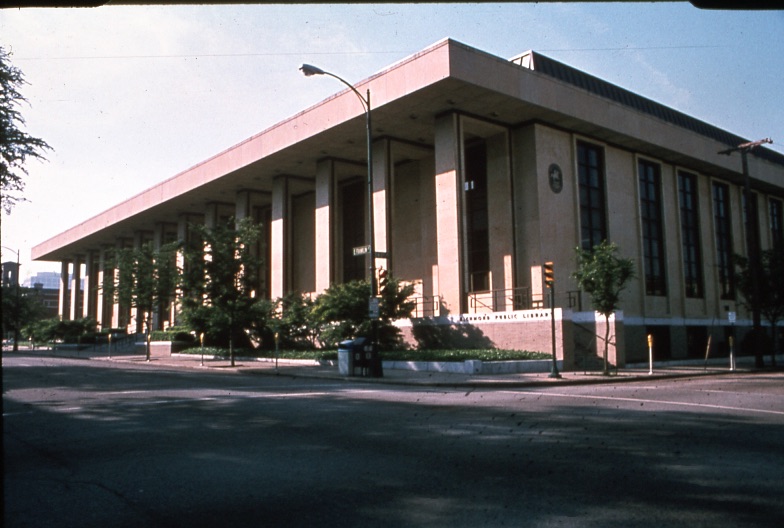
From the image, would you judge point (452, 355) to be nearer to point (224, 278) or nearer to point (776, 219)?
point (224, 278)

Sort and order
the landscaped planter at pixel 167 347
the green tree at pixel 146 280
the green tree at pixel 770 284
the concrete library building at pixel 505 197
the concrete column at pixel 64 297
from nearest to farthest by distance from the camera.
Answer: the concrete library building at pixel 505 197 → the green tree at pixel 770 284 → the green tree at pixel 146 280 → the landscaped planter at pixel 167 347 → the concrete column at pixel 64 297

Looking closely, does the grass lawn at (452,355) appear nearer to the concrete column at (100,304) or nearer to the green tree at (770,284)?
the green tree at (770,284)

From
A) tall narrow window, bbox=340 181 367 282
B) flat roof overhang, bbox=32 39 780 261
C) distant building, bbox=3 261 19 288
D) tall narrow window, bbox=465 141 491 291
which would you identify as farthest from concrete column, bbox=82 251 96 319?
tall narrow window, bbox=465 141 491 291

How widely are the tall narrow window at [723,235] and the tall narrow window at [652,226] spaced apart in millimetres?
7208

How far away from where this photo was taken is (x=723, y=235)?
46281 mm

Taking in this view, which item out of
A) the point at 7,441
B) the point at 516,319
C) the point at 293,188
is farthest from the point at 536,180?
the point at 7,441

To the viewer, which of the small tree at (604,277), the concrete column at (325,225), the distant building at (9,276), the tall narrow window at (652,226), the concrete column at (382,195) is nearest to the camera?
the distant building at (9,276)

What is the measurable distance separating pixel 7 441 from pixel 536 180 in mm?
27556

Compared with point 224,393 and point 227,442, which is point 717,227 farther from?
point 227,442

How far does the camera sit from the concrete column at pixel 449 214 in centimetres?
3128

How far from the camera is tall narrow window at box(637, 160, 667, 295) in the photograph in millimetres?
39625

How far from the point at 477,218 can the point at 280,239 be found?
14295 mm

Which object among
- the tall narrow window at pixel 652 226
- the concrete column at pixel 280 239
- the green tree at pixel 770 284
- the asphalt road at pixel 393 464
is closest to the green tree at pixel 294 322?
the concrete column at pixel 280 239

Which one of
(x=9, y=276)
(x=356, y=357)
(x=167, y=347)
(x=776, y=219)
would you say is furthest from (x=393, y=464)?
(x=776, y=219)
